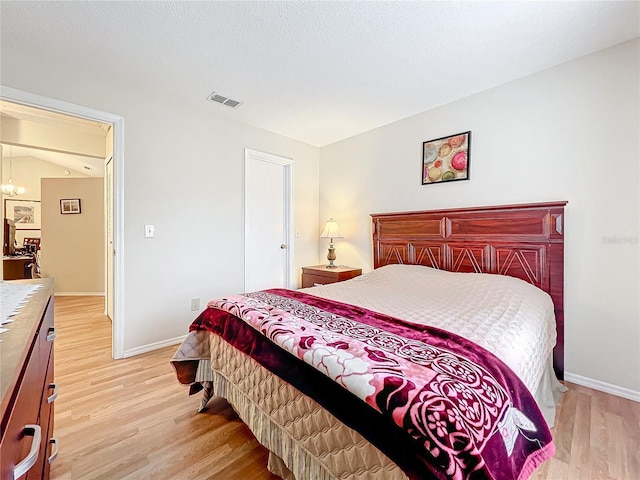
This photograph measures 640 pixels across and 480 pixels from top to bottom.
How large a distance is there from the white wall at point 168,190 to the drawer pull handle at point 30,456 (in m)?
2.16

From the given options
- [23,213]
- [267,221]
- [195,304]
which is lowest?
[195,304]

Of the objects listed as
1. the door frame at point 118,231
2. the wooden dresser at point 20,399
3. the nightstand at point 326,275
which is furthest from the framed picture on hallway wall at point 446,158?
the wooden dresser at point 20,399

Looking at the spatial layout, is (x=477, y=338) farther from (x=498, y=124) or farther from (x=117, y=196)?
(x=117, y=196)

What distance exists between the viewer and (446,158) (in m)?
2.73

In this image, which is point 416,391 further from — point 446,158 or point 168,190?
point 168,190

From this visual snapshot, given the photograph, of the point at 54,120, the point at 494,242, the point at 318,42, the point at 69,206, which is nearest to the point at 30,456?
the point at 318,42

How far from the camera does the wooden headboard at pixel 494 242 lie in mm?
2104

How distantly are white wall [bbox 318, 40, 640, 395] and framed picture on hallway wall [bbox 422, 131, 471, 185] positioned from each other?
6 cm

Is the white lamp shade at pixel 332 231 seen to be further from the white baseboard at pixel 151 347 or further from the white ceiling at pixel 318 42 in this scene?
the white baseboard at pixel 151 347

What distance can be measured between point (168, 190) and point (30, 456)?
2.53m

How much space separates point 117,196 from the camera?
2.44 meters

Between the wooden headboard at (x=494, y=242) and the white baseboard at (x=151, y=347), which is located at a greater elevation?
the wooden headboard at (x=494, y=242)

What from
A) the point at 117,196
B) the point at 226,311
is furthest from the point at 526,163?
the point at 117,196

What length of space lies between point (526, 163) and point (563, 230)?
1.97 feet
